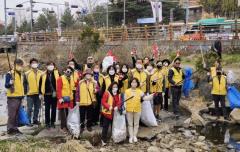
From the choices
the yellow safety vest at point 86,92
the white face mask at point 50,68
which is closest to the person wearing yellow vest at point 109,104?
the yellow safety vest at point 86,92

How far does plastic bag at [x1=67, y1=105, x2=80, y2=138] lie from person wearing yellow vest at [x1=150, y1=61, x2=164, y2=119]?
2.43m

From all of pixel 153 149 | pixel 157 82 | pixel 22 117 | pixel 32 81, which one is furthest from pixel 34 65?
pixel 153 149

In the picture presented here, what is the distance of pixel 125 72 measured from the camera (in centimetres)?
1073

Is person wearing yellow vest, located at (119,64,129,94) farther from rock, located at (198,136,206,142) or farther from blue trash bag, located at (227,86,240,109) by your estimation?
blue trash bag, located at (227,86,240,109)

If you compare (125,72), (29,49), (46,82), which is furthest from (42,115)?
(29,49)

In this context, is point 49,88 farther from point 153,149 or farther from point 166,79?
point 166,79

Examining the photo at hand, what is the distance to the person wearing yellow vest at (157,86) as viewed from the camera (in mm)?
11445

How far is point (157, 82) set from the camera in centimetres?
1152

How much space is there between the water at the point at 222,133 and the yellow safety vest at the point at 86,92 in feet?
10.3

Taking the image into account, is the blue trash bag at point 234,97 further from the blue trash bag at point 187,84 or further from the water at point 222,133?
the blue trash bag at point 187,84

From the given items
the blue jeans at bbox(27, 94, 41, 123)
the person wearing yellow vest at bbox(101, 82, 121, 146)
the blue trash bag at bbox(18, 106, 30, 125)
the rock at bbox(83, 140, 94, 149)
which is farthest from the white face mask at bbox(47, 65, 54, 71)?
the rock at bbox(83, 140, 94, 149)

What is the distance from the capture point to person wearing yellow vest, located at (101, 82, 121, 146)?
31.0ft

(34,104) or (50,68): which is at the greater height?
(50,68)

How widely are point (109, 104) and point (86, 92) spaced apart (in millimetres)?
703
